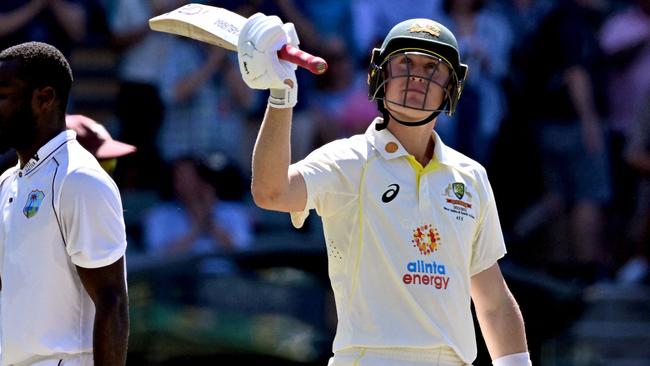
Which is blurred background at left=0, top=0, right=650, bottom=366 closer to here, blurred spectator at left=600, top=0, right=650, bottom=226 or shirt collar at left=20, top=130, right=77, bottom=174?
blurred spectator at left=600, top=0, right=650, bottom=226

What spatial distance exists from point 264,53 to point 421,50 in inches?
31.0

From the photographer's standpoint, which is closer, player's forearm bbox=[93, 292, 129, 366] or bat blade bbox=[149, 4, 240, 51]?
player's forearm bbox=[93, 292, 129, 366]

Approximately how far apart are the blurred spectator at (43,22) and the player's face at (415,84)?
4.82m

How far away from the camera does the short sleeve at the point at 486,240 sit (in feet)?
17.5

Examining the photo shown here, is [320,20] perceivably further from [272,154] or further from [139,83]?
[272,154]

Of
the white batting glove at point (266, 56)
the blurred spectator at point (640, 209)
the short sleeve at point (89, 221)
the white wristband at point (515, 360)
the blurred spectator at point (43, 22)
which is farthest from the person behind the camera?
the blurred spectator at point (640, 209)

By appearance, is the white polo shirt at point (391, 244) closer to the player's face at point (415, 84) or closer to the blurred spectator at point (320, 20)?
the player's face at point (415, 84)

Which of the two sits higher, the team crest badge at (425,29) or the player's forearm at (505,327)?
the team crest badge at (425,29)

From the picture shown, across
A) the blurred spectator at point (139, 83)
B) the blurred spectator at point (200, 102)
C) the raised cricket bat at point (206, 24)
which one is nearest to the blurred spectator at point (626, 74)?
the blurred spectator at point (200, 102)

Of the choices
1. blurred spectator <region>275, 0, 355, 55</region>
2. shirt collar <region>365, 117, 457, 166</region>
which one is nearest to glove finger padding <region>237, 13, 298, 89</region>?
shirt collar <region>365, 117, 457, 166</region>

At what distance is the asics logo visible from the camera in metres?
5.11

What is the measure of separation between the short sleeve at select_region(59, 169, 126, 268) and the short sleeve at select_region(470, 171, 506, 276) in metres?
1.31

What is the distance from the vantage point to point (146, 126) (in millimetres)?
9891

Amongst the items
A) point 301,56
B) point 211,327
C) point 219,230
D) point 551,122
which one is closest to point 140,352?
point 211,327
